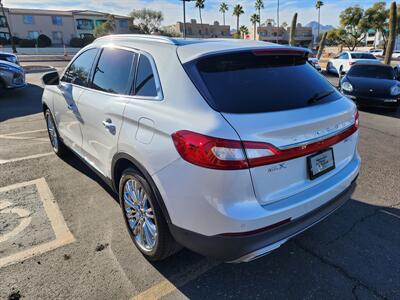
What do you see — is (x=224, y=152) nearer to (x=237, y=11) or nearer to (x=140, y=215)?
(x=140, y=215)

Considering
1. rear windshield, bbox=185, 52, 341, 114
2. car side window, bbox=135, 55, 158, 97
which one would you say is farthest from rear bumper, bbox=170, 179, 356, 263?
car side window, bbox=135, 55, 158, 97

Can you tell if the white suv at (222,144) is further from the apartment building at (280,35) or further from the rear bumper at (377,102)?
the apartment building at (280,35)

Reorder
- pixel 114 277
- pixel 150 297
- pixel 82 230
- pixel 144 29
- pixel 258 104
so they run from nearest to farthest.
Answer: pixel 258 104, pixel 150 297, pixel 114 277, pixel 82 230, pixel 144 29

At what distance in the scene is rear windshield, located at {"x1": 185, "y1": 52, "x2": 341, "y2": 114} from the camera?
218cm

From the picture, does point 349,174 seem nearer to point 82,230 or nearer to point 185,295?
point 185,295

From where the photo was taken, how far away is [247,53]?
8.09ft

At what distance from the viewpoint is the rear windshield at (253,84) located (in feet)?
7.14

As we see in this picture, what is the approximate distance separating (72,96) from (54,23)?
71.3 m

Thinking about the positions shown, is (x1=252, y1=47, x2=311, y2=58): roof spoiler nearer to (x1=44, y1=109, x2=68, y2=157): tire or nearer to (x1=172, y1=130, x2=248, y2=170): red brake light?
(x1=172, y1=130, x2=248, y2=170): red brake light

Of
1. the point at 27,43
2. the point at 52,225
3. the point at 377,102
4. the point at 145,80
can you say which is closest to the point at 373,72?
the point at 377,102

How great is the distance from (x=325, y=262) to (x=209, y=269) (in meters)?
1.00

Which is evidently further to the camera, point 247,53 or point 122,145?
point 122,145

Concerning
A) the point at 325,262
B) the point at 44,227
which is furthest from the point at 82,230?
the point at 325,262

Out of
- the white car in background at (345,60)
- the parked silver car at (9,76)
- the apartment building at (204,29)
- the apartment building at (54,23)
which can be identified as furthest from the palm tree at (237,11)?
the parked silver car at (9,76)
